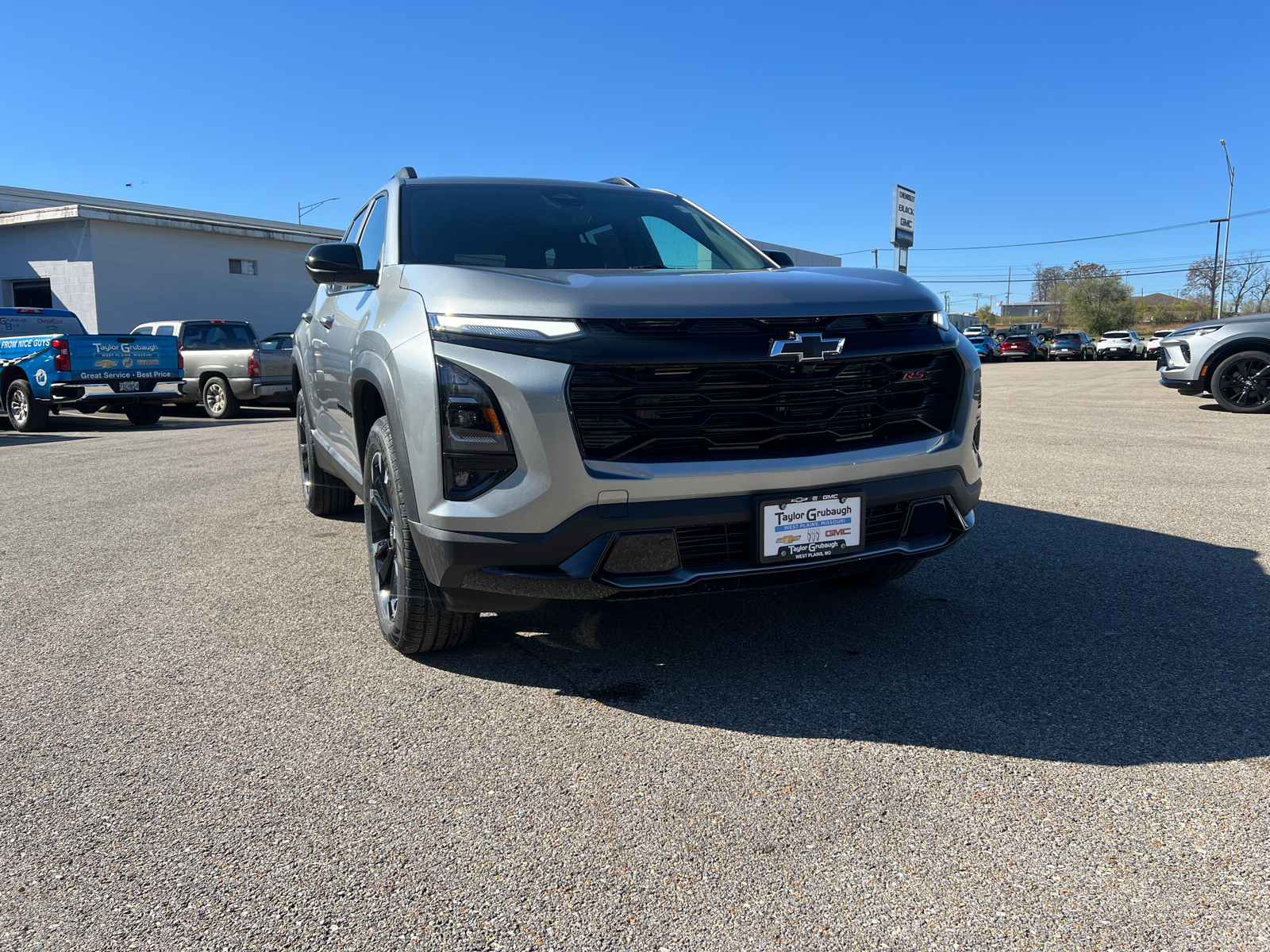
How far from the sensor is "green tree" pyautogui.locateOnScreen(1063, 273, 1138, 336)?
318ft

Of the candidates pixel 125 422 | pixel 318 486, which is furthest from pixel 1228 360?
pixel 125 422

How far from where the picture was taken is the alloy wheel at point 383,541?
→ 3.41 metres

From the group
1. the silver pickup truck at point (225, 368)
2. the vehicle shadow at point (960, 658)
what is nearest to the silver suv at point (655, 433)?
the vehicle shadow at point (960, 658)

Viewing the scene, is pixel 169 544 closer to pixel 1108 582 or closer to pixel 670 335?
pixel 670 335

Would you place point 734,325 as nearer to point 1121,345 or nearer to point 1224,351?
point 1224,351

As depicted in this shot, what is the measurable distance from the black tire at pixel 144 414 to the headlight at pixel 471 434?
46.3 ft

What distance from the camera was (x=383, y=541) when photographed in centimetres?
360

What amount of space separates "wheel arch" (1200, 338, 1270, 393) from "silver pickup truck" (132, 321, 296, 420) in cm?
1408

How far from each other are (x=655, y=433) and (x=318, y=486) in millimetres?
3847

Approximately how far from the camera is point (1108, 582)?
13.9 ft

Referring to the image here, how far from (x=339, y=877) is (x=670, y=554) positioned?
1.23 m

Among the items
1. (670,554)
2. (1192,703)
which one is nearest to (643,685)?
(670,554)

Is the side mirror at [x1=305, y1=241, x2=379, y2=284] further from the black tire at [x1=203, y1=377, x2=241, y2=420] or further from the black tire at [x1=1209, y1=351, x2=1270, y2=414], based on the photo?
the black tire at [x1=203, y1=377, x2=241, y2=420]

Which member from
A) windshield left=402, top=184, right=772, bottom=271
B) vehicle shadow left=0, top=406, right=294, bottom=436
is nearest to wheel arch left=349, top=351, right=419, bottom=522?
windshield left=402, top=184, right=772, bottom=271
